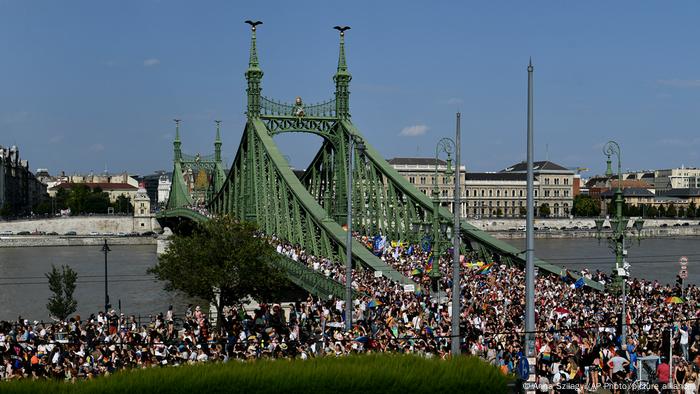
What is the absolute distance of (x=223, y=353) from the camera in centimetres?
1927

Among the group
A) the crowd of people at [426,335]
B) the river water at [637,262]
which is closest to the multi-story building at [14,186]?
the river water at [637,262]

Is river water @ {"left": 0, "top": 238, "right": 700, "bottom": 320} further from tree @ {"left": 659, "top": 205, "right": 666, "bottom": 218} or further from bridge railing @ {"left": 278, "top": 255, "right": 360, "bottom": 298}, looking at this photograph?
tree @ {"left": 659, "top": 205, "right": 666, "bottom": 218}

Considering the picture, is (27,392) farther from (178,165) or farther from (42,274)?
(178,165)

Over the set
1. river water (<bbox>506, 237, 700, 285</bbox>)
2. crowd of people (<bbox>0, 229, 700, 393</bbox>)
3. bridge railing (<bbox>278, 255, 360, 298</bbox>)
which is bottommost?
river water (<bbox>506, 237, 700, 285</bbox>)

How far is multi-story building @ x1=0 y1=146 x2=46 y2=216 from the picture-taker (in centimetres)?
14375

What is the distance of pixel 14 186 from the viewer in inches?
6166

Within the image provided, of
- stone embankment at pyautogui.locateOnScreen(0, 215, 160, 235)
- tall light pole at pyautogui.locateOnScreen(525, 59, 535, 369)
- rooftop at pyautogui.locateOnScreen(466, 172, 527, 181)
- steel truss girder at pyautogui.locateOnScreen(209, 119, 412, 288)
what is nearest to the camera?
tall light pole at pyautogui.locateOnScreen(525, 59, 535, 369)

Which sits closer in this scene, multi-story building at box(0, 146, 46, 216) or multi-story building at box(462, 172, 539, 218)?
multi-story building at box(0, 146, 46, 216)

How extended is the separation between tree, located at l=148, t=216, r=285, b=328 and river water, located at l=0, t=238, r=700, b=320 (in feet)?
43.0

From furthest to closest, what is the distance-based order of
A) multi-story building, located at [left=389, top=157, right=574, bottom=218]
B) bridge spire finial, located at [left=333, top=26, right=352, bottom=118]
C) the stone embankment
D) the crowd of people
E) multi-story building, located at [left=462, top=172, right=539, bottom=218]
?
multi-story building, located at [left=462, top=172, right=539, bottom=218] < multi-story building, located at [left=389, top=157, right=574, bottom=218] < the stone embankment < bridge spire finial, located at [left=333, top=26, right=352, bottom=118] < the crowd of people

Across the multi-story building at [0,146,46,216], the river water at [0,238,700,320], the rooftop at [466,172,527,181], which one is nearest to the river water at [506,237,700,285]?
the river water at [0,238,700,320]

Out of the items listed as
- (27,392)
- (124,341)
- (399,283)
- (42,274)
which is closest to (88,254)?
(42,274)

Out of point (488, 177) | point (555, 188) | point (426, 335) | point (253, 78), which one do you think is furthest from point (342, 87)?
point (555, 188)

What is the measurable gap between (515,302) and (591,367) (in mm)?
8957
